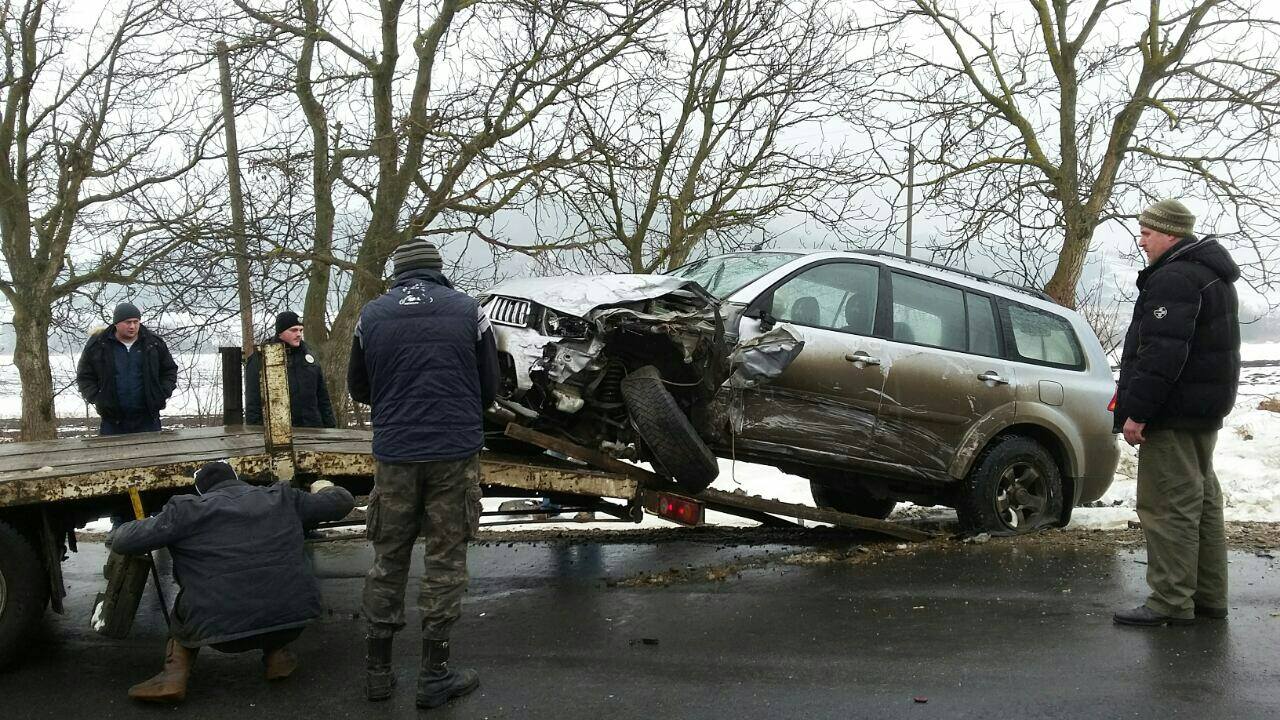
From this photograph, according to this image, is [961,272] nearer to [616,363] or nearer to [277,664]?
[616,363]

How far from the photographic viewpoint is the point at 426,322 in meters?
3.79

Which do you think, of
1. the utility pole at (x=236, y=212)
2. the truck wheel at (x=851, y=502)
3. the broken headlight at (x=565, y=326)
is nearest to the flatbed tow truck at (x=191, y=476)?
the broken headlight at (x=565, y=326)

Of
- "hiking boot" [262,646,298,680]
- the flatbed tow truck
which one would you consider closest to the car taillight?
the flatbed tow truck

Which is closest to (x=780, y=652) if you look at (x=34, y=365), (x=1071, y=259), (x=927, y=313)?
(x=927, y=313)

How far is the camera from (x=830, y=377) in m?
5.91

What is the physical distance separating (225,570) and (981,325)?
5109mm

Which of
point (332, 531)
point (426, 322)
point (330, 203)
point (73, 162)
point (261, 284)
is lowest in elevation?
point (332, 531)

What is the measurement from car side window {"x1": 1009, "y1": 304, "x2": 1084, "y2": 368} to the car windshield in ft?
6.13

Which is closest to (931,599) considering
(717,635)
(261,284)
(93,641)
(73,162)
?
(717,635)

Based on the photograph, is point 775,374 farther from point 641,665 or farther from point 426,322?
point 426,322

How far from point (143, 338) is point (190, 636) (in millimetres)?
4231

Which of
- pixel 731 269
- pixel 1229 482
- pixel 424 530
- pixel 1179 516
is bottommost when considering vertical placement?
pixel 1229 482

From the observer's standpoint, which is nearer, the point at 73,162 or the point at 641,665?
the point at 641,665

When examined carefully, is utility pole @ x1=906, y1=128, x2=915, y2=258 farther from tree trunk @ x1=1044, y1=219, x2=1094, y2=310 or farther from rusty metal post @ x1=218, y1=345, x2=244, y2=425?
rusty metal post @ x1=218, y1=345, x2=244, y2=425
